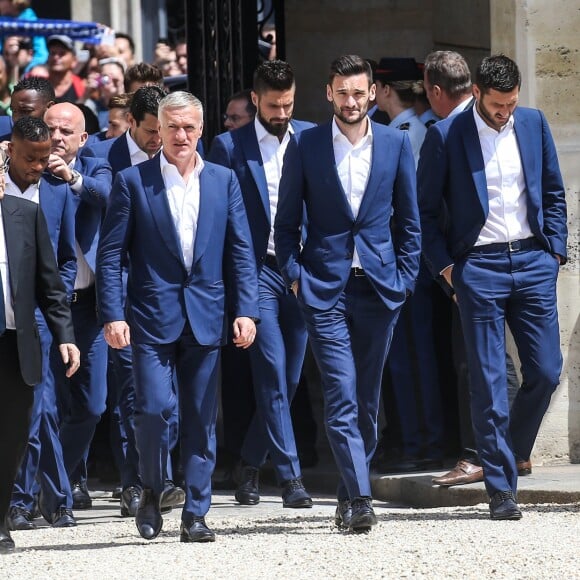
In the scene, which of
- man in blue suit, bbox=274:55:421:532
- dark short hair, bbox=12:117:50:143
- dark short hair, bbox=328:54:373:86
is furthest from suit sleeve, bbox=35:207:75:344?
A: dark short hair, bbox=328:54:373:86

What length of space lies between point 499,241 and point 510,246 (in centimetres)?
6

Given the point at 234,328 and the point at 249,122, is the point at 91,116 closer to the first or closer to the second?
the point at 249,122

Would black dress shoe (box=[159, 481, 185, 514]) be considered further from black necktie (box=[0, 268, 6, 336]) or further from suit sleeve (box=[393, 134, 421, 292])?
suit sleeve (box=[393, 134, 421, 292])

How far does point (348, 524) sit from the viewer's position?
827 centimetres

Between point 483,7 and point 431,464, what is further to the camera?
point 483,7

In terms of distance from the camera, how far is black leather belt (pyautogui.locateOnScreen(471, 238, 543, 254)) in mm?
8773

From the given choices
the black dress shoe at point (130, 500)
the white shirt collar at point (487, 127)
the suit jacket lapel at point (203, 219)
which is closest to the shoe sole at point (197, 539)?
the suit jacket lapel at point (203, 219)

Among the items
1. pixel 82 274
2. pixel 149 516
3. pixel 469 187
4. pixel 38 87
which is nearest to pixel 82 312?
pixel 82 274

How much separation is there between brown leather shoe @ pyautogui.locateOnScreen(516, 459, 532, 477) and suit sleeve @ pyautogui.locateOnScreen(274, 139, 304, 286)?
170 centimetres

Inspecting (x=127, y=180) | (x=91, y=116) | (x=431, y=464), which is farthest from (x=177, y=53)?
(x=127, y=180)

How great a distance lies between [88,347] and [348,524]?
1.97 metres

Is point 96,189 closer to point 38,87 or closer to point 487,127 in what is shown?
point 38,87

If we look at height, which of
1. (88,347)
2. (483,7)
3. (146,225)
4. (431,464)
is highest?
(483,7)

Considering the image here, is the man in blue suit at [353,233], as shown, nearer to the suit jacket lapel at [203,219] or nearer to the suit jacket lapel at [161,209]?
the suit jacket lapel at [203,219]
